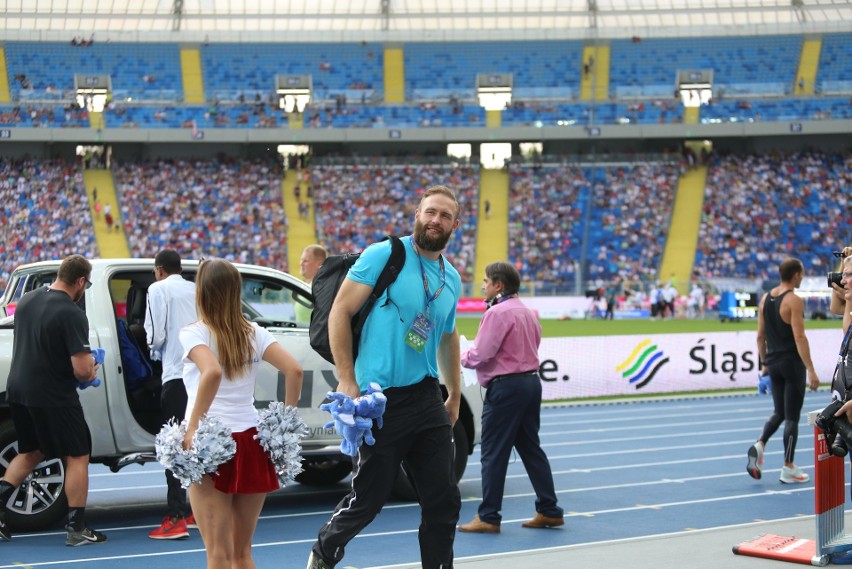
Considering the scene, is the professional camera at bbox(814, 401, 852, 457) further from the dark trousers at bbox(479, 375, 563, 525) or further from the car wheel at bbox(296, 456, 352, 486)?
the car wheel at bbox(296, 456, 352, 486)

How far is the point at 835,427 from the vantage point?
6.48 m

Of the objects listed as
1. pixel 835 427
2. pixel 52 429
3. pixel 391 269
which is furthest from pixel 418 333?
pixel 52 429

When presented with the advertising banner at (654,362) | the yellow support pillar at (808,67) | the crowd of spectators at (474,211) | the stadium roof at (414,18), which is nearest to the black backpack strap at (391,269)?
the advertising banner at (654,362)

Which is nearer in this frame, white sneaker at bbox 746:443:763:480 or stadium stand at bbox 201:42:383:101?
white sneaker at bbox 746:443:763:480

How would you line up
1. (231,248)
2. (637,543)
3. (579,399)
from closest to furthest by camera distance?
(637,543) < (579,399) < (231,248)

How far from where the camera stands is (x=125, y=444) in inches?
351

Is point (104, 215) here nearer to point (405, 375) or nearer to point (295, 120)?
point (295, 120)

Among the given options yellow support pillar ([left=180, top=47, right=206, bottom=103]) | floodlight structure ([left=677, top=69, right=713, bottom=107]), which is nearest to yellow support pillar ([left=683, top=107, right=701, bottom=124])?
floodlight structure ([left=677, top=69, right=713, bottom=107])

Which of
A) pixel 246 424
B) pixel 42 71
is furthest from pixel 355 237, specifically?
pixel 246 424

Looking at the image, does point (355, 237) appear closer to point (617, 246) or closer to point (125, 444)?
point (617, 246)

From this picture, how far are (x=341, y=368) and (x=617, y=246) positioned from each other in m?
43.8

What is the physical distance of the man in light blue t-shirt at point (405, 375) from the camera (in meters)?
5.32

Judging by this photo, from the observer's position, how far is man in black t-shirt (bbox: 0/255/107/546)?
7.86 m

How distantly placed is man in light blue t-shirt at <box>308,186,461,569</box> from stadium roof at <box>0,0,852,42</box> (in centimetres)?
5224
